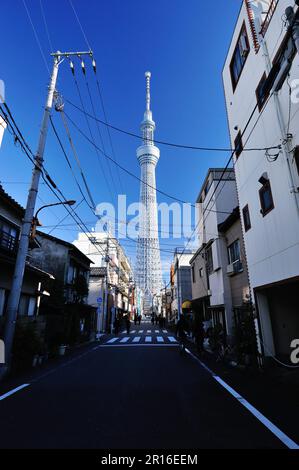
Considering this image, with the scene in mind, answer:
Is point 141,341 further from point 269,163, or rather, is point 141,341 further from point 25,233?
point 269,163

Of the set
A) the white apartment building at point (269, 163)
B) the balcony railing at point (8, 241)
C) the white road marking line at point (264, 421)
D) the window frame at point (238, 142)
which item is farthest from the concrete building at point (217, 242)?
the balcony railing at point (8, 241)

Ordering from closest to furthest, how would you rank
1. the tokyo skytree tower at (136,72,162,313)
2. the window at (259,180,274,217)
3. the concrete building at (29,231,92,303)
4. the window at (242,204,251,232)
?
1. the window at (259,180,274,217)
2. the window at (242,204,251,232)
3. the concrete building at (29,231,92,303)
4. the tokyo skytree tower at (136,72,162,313)

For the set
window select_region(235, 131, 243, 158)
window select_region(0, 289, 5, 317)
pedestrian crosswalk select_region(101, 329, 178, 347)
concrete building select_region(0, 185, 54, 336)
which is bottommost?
pedestrian crosswalk select_region(101, 329, 178, 347)

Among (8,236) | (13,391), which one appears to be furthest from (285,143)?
(8,236)

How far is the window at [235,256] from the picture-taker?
12133mm

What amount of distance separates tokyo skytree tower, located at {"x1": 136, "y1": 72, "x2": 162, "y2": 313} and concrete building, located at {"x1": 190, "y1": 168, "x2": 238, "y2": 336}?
199 ft

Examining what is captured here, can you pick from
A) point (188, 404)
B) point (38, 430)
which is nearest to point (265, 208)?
point (188, 404)

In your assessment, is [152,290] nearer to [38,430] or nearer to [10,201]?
[10,201]

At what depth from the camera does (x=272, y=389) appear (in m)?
5.87

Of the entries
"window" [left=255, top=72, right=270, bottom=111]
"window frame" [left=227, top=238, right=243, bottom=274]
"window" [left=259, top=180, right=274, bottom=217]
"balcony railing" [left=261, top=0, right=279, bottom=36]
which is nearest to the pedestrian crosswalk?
"window frame" [left=227, top=238, right=243, bottom=274]

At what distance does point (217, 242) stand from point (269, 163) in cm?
701

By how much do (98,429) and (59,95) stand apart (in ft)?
36.5

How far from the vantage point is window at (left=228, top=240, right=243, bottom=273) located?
39.8 ft

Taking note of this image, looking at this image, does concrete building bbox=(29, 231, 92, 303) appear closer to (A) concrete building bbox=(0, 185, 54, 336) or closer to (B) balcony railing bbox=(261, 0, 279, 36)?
(A) concrete building bbox=(0, 185, 54, 336)
